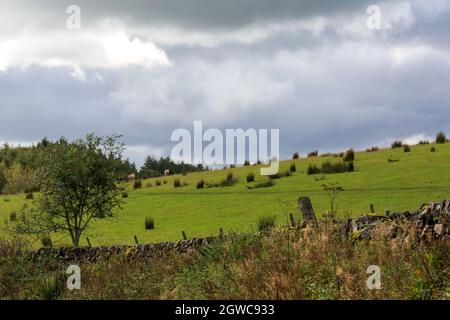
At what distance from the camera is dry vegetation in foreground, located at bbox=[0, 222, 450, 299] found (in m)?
13.3

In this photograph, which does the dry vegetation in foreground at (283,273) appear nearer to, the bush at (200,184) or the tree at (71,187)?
the tree at (71,187)

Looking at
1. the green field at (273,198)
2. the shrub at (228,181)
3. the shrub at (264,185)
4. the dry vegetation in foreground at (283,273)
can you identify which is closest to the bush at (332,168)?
the green field at (273,198)

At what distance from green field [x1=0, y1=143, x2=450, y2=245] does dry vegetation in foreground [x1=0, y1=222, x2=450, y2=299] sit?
11.2m

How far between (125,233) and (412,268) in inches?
926

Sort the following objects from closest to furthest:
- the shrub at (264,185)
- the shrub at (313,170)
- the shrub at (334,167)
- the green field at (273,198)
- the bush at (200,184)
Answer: the green field at (273,198), the shrub at (264,185), the shrub at (334,167), the shrub at (313,170), the bush at (200,184)

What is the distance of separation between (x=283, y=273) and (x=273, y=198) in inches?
932

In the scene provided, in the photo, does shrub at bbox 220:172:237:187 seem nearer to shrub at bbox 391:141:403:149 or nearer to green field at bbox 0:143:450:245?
green field at bbox 0:143:450:245

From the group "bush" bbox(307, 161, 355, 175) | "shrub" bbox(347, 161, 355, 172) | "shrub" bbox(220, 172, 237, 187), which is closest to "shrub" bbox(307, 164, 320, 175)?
"bush" bbox(307, 161, 355, 175)

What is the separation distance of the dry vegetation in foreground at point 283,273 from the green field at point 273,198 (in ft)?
36.8

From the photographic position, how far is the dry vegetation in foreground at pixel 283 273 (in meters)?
13.3

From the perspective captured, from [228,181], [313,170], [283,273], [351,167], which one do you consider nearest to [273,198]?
[313,170]
